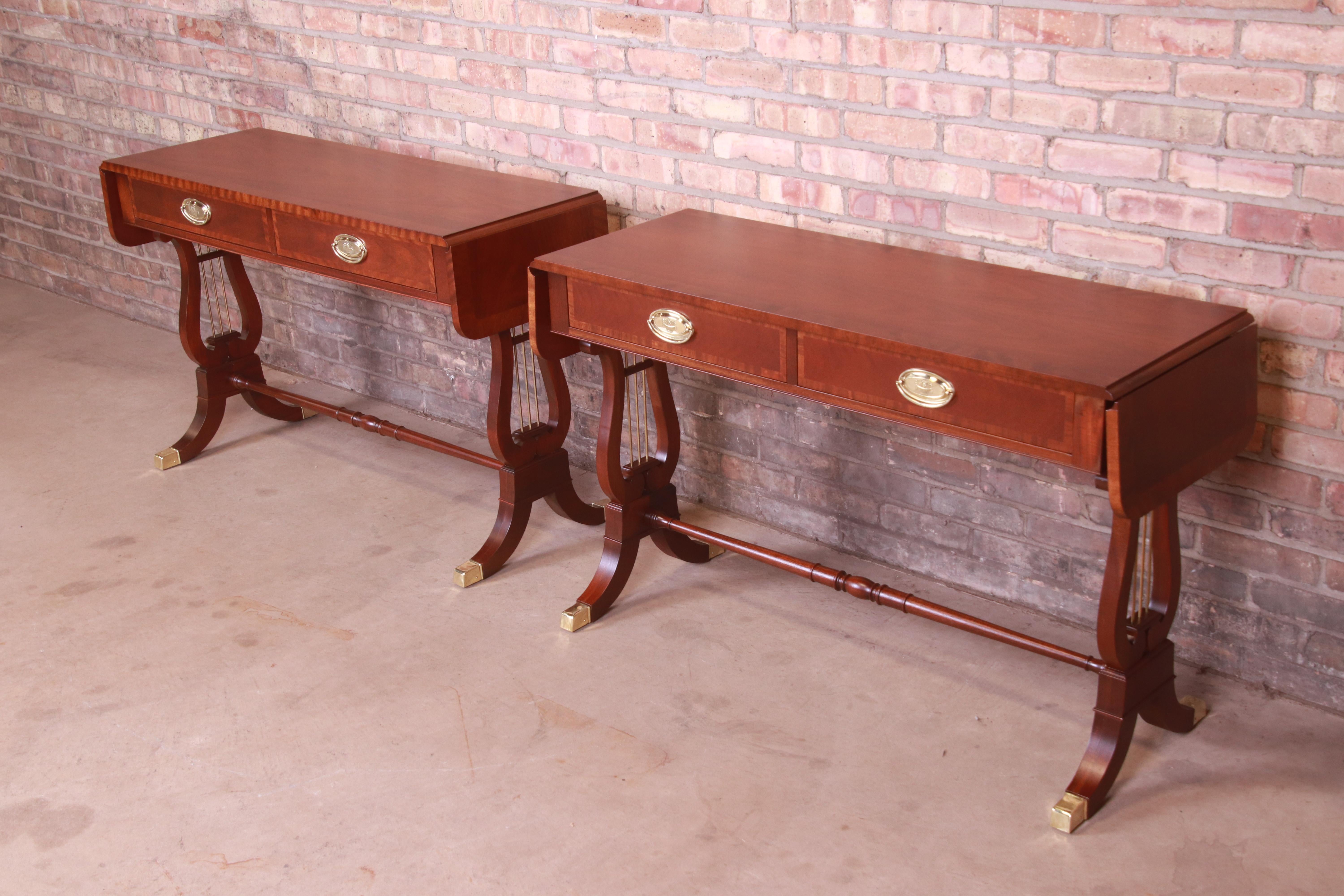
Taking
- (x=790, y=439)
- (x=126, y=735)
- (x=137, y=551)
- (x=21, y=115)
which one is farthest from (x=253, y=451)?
(x=21, y=115)

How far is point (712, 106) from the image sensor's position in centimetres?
320

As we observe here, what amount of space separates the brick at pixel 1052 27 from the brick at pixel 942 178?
0.28 meters

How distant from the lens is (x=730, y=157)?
322cm

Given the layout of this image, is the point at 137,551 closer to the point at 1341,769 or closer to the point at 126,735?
the point at 126,735

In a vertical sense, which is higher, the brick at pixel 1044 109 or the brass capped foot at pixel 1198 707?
the brick at pixel 1044 109

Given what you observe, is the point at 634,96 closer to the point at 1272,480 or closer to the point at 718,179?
the point at 718,179

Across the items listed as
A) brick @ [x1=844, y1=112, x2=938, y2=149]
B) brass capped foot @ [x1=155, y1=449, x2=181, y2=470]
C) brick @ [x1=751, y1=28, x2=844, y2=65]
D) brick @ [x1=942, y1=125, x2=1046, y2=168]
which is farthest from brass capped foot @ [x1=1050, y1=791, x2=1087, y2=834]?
brass capped foot @ [x1=155, y1=449, x2=181, y2=470]

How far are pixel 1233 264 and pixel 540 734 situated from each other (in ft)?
5.30

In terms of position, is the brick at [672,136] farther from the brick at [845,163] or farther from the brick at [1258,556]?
the brick at [1258,556]

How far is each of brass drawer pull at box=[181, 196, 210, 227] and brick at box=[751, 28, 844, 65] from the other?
151cm

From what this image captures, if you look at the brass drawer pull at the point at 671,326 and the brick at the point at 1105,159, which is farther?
the brass drawer pull at the point at 671,326

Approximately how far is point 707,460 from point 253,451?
146 centimetres

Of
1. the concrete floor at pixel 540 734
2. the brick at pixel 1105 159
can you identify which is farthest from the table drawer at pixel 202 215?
the brick at pixel 1105 159

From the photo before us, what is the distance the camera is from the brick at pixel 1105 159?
257 cm
